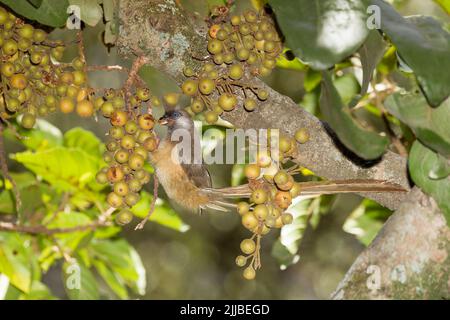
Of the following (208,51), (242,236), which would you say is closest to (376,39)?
(208,51)

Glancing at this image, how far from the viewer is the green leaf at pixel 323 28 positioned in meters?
0.96

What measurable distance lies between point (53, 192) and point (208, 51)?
1126mm

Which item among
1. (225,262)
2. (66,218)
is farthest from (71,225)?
(225,262)

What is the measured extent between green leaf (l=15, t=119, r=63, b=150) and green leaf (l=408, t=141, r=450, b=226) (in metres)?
1.51

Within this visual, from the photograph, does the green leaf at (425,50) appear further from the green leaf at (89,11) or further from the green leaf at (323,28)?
the green leaf at (89,11)

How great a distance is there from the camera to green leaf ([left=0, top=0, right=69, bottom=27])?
1240 millimetres

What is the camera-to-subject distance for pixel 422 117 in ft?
3.37

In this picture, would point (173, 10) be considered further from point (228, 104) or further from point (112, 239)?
point (112, 239)

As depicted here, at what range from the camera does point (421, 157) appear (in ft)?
3.46

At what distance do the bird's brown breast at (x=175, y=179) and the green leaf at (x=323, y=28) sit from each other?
0.43 m

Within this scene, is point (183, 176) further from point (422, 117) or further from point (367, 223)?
point (367, 223)

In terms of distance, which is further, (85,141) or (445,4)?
(85,141)

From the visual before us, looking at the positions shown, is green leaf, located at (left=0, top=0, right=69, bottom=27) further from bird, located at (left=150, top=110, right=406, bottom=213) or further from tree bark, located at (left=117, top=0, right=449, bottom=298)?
bird, located at (left=150, top=110, right=406, bottom=213)

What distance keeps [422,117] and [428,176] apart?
103 millimetres
